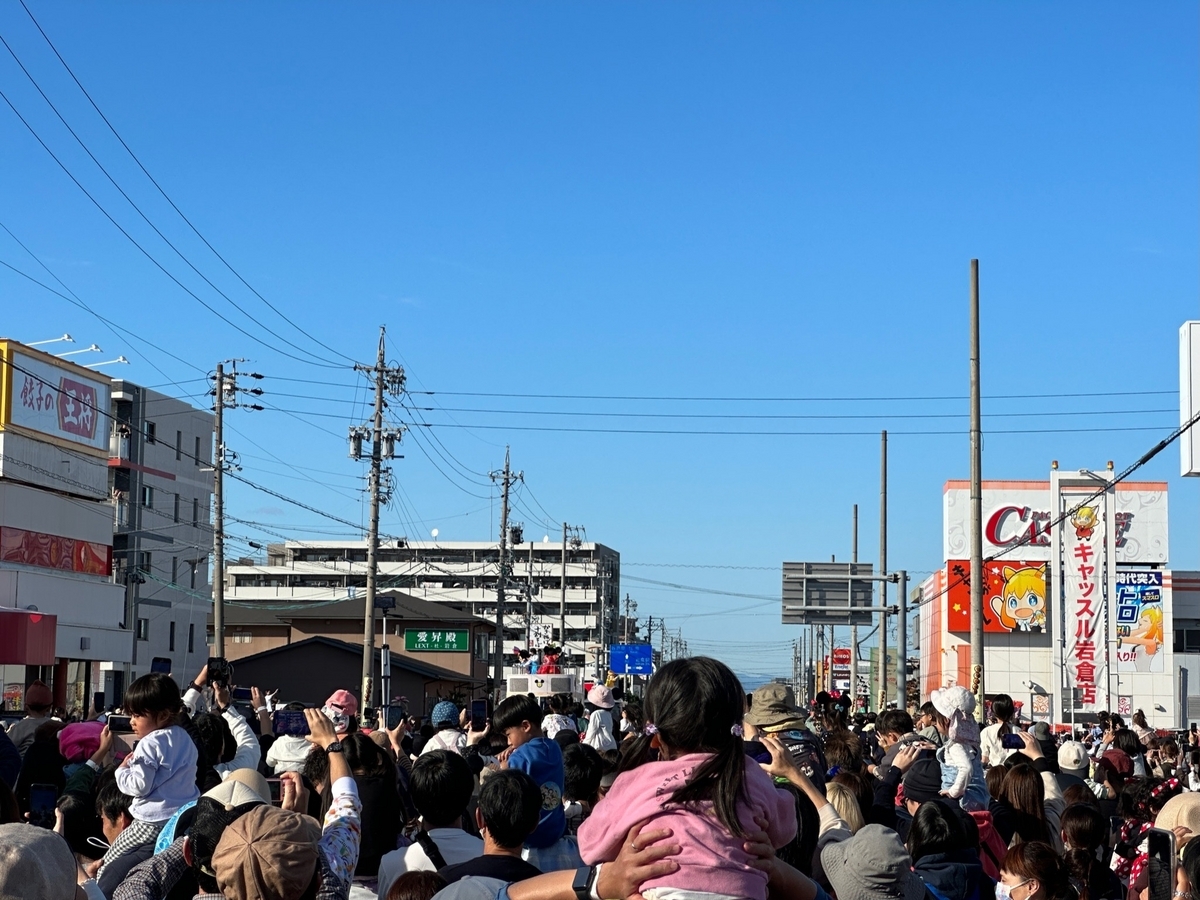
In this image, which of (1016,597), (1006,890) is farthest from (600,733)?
(1016,597)

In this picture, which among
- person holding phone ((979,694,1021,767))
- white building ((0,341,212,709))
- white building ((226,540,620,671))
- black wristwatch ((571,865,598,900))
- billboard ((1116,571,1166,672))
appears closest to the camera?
black wristwatch ((571,865,598,900))

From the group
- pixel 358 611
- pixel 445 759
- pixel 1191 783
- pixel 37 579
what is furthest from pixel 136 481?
pixel 445 759

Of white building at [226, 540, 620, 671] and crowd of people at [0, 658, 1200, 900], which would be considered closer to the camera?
crowd of people at [0, 658, 1200, 900]

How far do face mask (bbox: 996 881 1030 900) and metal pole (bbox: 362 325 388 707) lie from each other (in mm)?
30111

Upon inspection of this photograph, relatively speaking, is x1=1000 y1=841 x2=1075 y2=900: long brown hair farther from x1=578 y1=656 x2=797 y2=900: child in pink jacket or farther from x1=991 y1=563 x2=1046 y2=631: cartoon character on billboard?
x1=991 y1=563 x2=1046 y2=631: cartoon character on billboard

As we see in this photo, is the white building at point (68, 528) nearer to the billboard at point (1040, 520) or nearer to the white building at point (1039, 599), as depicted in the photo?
the white building at point (1039, 599)

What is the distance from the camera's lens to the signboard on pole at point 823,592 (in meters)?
34.6

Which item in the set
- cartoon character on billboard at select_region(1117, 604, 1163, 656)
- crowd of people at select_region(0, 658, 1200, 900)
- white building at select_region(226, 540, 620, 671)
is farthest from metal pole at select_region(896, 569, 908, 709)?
white building at select_region(226, 540, 620, 671)

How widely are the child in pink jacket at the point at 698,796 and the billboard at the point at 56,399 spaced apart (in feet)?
144

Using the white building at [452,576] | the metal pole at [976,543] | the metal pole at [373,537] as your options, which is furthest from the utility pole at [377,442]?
the white building at [452,576]

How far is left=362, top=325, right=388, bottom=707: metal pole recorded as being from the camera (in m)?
37.2

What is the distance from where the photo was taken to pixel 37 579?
4600 centimetres

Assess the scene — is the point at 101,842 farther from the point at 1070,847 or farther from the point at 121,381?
the point at 121,381

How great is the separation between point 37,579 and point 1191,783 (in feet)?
135
